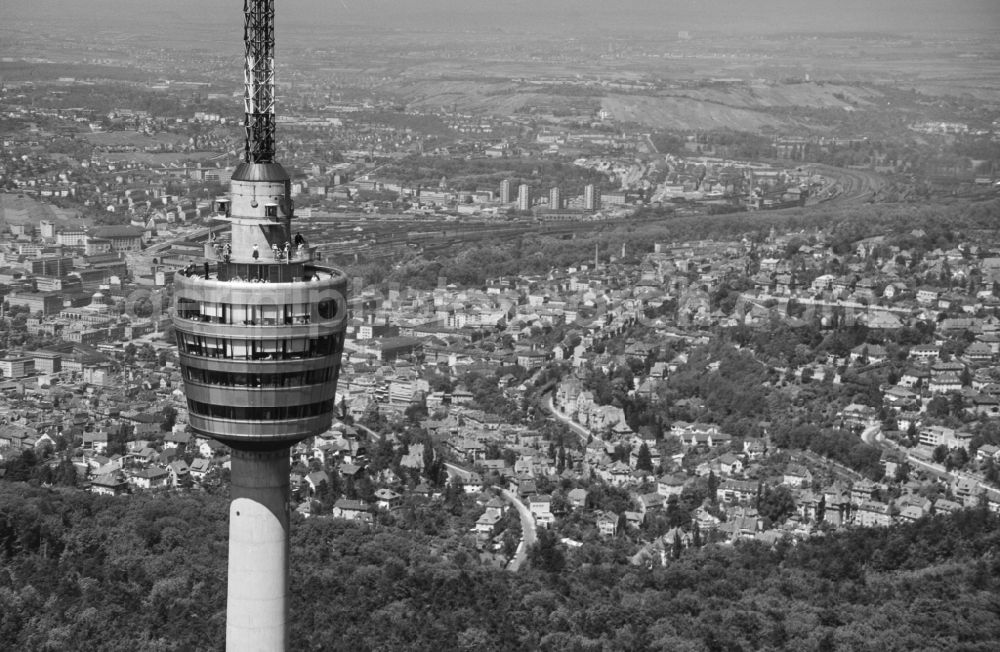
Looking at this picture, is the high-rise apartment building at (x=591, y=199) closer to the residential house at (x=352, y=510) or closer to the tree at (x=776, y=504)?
the tree at (x=776, y=504)

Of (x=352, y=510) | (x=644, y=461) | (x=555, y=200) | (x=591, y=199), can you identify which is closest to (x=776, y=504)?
(x=644, y=461)

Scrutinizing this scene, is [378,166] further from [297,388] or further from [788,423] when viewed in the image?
[297,388]

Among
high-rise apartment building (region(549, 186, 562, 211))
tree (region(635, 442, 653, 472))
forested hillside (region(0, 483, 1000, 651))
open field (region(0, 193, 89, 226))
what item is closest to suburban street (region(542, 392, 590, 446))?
tree (region(635, 442, 653, 472))

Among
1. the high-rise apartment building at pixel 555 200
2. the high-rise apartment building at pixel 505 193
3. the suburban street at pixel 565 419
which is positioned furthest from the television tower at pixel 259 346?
the high-rise apartment building at pixel 505 193

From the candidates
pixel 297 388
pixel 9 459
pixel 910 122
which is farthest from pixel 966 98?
pixel 297 388

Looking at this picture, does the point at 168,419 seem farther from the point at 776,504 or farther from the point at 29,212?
the point at 29,212
